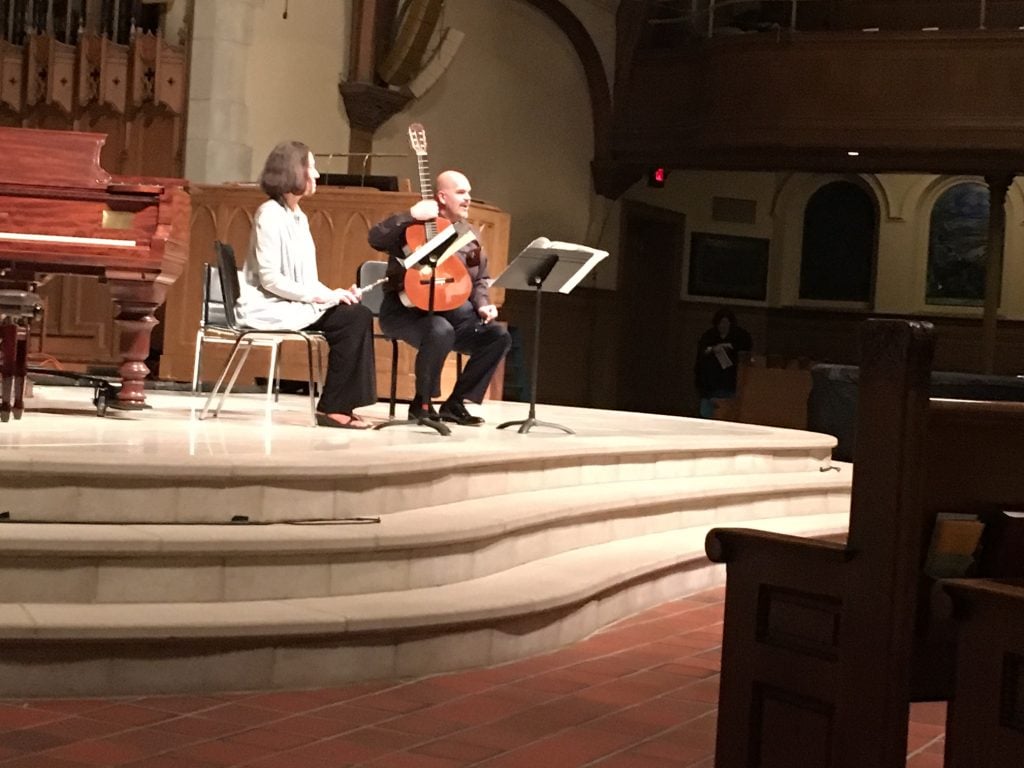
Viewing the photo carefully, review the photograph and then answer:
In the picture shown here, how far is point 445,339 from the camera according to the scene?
233 inches

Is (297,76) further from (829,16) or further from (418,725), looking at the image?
(418,725)

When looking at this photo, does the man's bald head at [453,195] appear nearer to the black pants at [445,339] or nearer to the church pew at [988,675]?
the black pants at [445,339]

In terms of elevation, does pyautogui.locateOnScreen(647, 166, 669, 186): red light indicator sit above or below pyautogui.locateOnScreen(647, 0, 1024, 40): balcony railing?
below

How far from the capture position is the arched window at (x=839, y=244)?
1542 centimetres

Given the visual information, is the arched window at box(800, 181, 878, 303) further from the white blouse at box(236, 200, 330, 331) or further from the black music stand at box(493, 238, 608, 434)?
the white blouse at box(236, 200, 330, 331)

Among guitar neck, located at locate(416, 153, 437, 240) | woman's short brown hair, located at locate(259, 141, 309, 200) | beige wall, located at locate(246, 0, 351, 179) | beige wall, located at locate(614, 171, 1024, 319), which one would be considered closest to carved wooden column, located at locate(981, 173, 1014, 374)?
beige wall, located at locate(614, 171, 1024, 319)

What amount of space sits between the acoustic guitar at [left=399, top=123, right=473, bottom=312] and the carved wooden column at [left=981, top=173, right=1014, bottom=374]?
7251 millimetres

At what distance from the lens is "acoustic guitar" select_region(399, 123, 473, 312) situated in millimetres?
5887

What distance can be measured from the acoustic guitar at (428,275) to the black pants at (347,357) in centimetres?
25

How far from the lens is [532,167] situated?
498 inches

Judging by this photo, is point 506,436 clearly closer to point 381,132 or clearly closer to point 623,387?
point 381,132

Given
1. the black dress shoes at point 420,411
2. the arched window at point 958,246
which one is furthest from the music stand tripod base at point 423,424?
the arched window at point 958,246

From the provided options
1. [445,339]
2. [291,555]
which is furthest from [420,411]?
[291,555]

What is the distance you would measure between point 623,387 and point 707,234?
76.8 inches
